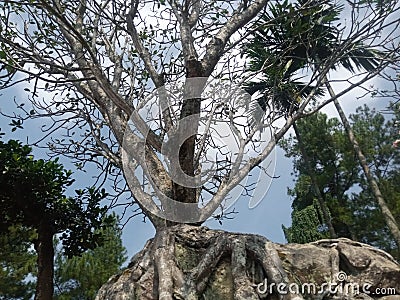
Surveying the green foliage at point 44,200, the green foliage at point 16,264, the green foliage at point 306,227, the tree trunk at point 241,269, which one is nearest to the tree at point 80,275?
the green foliage at point 16,264

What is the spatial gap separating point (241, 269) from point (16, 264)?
6.57 meters

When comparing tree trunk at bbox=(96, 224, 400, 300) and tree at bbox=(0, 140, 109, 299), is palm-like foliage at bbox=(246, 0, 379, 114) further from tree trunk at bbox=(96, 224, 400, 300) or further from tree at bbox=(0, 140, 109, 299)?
tree at bbox=(0, 140, 109, 299)

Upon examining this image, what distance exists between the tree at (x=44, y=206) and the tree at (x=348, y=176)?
6.88m

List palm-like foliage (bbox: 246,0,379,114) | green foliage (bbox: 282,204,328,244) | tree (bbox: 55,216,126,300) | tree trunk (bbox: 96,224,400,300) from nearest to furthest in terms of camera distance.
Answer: tree trunk (bbox: 96,224,400,300) < palm-like foliage (bbox: 246,0,379,114) < tree (bbox: 55,216,126,300) < green foliage (bbox: 282,204,328,244)

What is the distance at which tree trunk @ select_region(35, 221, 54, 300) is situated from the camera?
17.2 ft

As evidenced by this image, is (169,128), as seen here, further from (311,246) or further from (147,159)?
(311,246)

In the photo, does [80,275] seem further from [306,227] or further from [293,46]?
[293,46]

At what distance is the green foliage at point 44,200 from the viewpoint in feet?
18.1

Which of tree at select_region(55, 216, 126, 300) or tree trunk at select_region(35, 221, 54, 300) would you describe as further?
tree at select_region(55, 216, 126, 300)

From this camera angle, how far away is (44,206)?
572 centimetres

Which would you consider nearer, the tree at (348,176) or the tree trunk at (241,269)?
the tree trunk at (241,269)

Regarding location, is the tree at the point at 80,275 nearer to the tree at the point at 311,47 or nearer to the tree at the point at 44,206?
the tree at the point at 44,206

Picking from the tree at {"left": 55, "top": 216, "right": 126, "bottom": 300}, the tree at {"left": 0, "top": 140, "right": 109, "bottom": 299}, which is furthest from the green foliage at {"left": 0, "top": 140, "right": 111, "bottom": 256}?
the tree at {"left": 55, "top": 216, "right": 126, "bottom": 300}

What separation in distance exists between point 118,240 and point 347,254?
29.3ft
